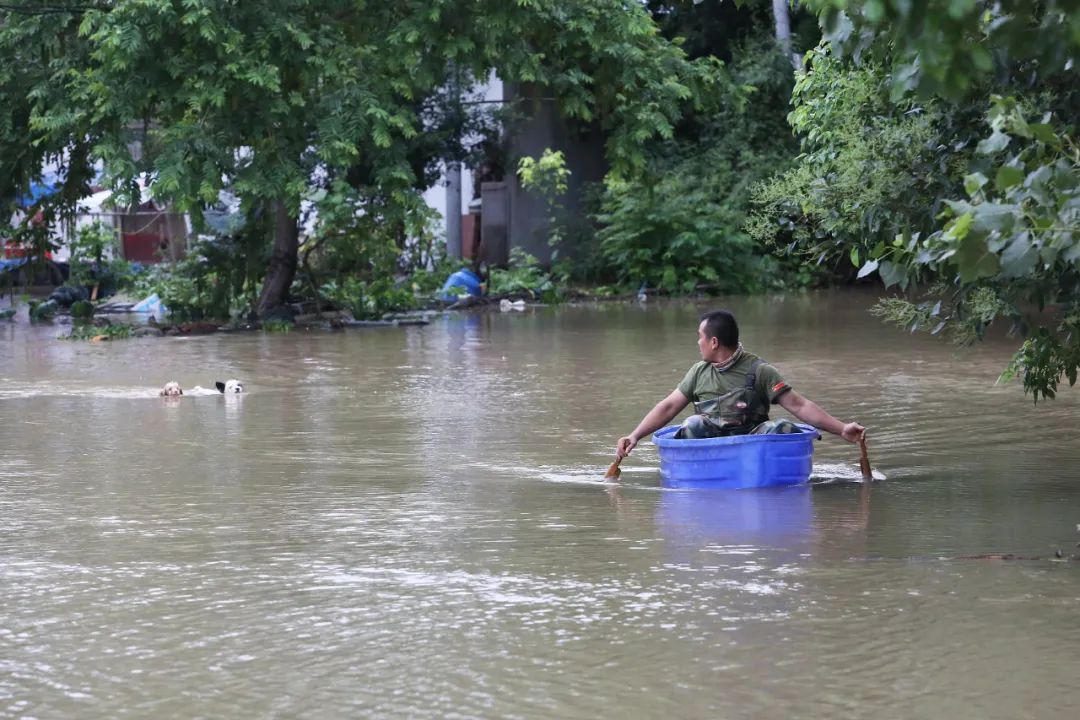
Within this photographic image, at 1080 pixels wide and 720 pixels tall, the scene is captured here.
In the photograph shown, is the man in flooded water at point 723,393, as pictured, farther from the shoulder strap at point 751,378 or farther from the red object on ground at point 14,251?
the red object on ground at point 14,251

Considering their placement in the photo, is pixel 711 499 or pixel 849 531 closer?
pixel 849 531

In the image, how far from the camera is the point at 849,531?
772 centimetres

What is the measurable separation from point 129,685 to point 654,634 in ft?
6.49

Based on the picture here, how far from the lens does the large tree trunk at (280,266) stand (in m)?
24.4

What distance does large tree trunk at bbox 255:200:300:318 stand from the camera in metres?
24.4

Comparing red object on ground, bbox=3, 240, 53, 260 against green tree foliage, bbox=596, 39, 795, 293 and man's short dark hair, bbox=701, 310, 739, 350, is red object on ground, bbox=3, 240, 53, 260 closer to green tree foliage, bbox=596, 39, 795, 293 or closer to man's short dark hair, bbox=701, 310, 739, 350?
green tree foliage, bbox=596, 39, 795, 293


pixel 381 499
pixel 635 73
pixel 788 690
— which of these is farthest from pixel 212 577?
pixel 635 73

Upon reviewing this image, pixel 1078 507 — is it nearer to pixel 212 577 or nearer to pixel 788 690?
pixel 788 690

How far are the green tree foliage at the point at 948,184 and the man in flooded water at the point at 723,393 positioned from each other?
855mm

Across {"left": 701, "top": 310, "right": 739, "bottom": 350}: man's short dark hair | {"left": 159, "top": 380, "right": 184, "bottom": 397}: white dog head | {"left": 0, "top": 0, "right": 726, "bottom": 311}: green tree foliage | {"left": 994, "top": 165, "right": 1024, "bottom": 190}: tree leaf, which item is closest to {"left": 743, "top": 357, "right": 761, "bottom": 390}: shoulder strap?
{"left": 701, "top": 310, "right": 739, "bottom": 350}: man's short dark hair

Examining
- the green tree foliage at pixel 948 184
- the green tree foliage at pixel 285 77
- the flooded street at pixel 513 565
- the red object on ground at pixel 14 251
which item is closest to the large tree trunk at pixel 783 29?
the green tree foliage at pixel 285 77

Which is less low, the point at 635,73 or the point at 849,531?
the point at 635,73

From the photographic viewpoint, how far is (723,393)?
9.06m

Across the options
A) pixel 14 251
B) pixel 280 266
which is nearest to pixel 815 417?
pixel 280 266
